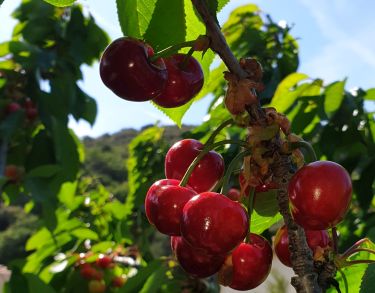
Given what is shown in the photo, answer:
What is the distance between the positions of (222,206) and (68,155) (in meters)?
2.99

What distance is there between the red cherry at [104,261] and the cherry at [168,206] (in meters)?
2.49

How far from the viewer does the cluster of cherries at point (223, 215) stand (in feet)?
2.01

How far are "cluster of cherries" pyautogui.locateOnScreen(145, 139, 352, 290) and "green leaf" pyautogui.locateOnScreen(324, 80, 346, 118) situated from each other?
1.16 metres

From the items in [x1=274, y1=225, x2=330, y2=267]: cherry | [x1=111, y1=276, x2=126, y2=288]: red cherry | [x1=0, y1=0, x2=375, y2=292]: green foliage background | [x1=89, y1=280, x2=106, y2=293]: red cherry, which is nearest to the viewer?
[x1=274, y1=225, x2=330, y2=267]: cherry

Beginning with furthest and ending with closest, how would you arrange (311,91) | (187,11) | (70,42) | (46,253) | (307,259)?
1. (70,42)
2. (46,253)
3. (311,91)
4. (187,11)
5. (307,259)

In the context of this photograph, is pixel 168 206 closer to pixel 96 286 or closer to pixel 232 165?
pixel 232 165

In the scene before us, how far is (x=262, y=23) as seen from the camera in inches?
117

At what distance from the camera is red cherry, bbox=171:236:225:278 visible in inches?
27.1

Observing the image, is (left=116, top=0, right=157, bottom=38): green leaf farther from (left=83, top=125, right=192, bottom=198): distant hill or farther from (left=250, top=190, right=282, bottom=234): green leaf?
(left=83, top=125, right=192, bottom=198): distant hill

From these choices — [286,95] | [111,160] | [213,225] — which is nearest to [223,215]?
[213,225]

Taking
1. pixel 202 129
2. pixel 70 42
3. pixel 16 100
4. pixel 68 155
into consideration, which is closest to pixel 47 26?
pixel 70 42

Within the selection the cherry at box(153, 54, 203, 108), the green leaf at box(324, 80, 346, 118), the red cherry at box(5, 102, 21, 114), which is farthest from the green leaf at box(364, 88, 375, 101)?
the red cherry at box(5, 102, 21, 114)

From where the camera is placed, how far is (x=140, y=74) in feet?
2.14

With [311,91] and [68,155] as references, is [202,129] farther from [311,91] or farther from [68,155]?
[68,155]
